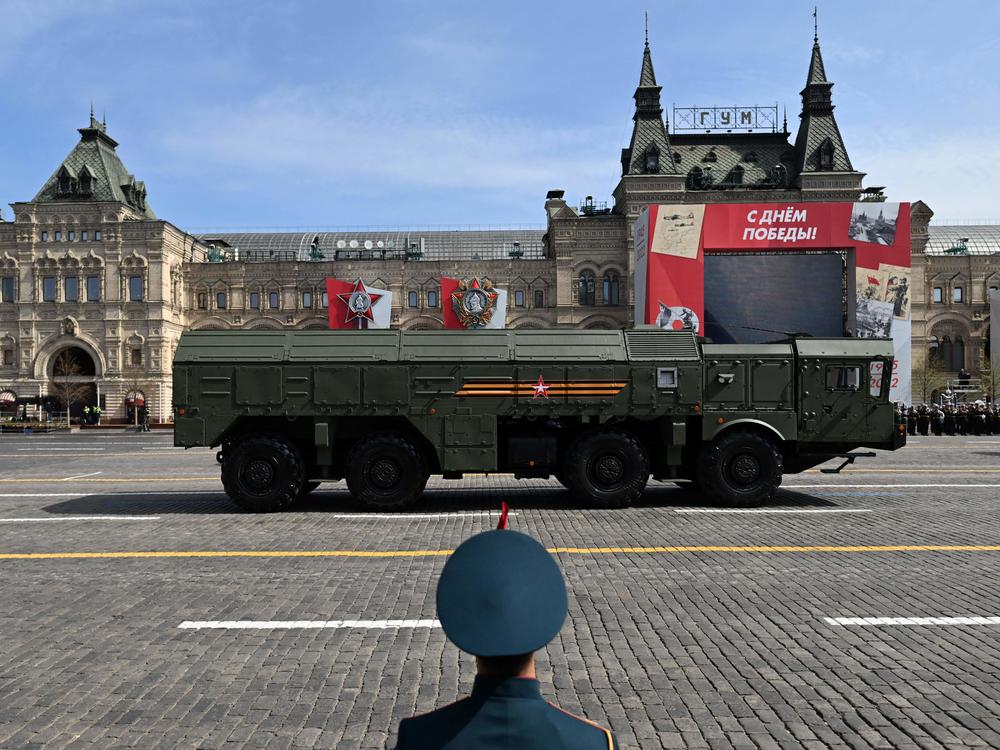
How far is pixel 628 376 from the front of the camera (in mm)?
13898

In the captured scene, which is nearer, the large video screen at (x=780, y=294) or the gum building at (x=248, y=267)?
the large video screen at (x=780, y=294)

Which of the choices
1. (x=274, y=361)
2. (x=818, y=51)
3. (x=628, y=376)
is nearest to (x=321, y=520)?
(x=274, y=361)

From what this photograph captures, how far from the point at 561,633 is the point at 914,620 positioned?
313 centimetres

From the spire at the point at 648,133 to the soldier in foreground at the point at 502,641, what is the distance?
68767 mm

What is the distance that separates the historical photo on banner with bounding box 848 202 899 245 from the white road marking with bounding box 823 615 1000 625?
40.5 meters

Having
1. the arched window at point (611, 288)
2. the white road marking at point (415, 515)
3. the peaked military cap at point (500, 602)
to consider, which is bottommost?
the white road marking at point (415, 515)

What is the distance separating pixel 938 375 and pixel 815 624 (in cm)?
6629

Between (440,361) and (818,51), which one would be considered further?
(818,51)

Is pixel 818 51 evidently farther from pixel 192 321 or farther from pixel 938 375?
pixel 192 321

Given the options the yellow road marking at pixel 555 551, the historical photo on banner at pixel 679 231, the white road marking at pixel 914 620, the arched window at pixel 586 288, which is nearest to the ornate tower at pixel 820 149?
the arched window at pixel 586 288

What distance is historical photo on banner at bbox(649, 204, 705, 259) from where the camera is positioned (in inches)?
1757

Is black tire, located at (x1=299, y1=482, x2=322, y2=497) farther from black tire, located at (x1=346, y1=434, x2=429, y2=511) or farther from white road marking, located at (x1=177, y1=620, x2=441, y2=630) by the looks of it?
white road marking, located at (x1=177, y1=620, x2=441, y2=630)

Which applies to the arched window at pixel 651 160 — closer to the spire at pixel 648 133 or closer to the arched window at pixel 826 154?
the spire at pixel 648 133

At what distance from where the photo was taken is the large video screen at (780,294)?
4416 centimetres
